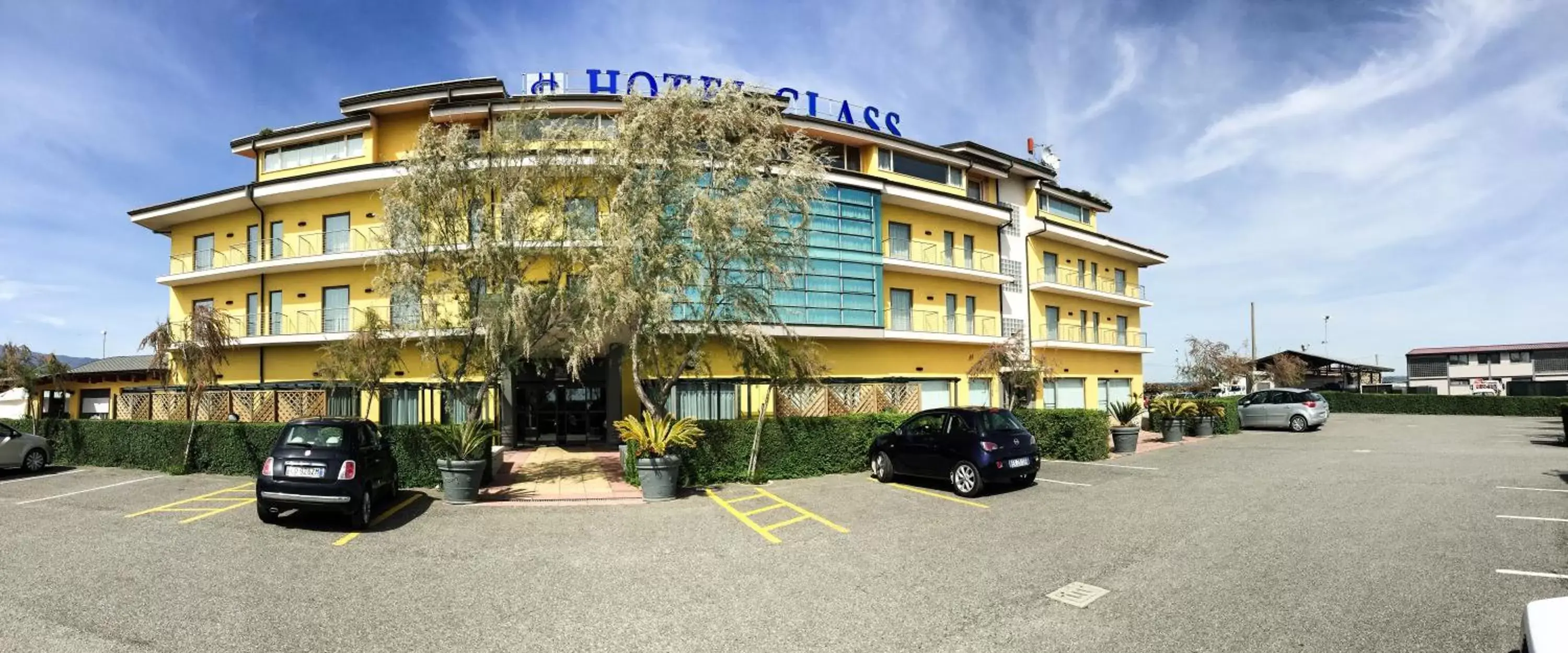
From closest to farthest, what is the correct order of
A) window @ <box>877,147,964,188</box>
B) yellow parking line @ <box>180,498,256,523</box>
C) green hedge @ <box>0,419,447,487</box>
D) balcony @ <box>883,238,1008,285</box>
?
yellow parking line @ <box>180,498,256,523</box> < green hedge @ <box>0,419,447,487</box> < balcony @ <box>883,238,1008,285</box> < window @ <box>877,147,964,188</box>

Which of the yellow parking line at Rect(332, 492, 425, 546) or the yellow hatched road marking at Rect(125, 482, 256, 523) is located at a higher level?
the yellow hatched road marking at Rect(125, 482, 256, 523)

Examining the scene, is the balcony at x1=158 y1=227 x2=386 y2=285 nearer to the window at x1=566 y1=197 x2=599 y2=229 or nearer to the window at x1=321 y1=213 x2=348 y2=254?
the window at x1=321 y1=213 x2=348 y2=254

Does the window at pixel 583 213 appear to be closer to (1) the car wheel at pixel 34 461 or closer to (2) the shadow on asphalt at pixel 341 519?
(2) the shadow on asphalt at pixel 341 519

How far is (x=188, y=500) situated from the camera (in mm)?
11156

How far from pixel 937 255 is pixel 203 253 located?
27.6 metres

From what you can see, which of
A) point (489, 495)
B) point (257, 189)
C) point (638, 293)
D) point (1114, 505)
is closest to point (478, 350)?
point (489, 495)

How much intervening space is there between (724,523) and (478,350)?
23.2 feet

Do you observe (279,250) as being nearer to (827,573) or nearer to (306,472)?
(306,472)

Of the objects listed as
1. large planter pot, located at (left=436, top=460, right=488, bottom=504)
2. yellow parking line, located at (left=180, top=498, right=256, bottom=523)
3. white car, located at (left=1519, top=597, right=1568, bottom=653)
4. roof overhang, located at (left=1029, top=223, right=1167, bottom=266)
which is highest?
roof overhang, located at (left=1029, top=223, right=1167, bottom=266)

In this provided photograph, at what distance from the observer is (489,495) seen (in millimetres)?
11688

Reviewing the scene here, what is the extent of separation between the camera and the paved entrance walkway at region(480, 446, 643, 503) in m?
11.5

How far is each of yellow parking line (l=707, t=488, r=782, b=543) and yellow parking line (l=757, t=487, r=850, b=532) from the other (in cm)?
36

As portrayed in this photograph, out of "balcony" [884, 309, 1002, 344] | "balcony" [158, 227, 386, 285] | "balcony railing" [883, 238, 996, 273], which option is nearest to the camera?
"balcony" [158, 227, 386, 285]

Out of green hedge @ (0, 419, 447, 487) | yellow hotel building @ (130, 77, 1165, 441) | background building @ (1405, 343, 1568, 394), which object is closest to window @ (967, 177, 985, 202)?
yellow hotel building @ (130, 77, 1165, 441)
